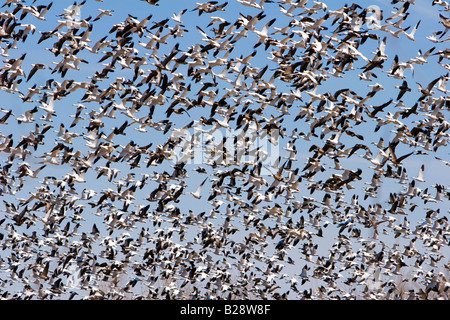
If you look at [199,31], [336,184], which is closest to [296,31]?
[199,31]

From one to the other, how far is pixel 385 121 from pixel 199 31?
847 cm

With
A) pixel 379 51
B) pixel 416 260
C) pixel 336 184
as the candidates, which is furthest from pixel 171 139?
pixel 416 260

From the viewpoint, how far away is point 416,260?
38.0 metres

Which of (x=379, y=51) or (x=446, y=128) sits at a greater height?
(x=379, y=51)

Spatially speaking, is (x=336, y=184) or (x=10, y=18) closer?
(x=10, y=18)
